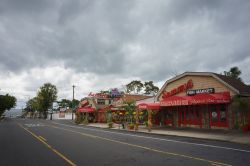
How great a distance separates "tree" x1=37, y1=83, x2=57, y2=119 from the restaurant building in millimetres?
89954

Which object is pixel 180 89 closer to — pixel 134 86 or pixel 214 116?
pixel 214 116

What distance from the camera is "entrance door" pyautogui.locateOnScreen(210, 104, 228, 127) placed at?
2536cm

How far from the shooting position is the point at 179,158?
35.8ft

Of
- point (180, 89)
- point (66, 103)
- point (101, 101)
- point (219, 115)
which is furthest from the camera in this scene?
point (66, 103)

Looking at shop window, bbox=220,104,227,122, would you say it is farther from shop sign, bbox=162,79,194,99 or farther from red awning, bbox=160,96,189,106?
shop sign, bbox=162,79,194,99

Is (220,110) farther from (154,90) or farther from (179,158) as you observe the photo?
(154,90)

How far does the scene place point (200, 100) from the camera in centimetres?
2509

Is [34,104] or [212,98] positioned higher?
[34,104]

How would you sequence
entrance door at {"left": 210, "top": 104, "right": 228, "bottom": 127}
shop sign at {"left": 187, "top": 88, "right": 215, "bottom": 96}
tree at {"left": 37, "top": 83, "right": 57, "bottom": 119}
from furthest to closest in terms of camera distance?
tree at {"left": 37, "top": 83, "right": 57, "bottom": 119} < shop sign at {"left": 187, "top": 88, "right": 215, "bottom": 96} < entrance door at {"left": 210, "top": 104, "right": 228, "bottom": 127}

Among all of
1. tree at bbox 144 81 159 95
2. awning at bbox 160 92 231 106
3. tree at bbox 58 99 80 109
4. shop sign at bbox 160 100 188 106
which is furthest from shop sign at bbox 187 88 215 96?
tree at bbox 58 99 80 109

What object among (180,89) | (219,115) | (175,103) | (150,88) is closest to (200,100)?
(219,115)

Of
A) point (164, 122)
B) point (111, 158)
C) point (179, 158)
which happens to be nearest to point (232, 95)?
point (164, 122)

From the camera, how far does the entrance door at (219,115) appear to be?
2536cm

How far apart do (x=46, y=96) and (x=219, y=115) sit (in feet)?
329
